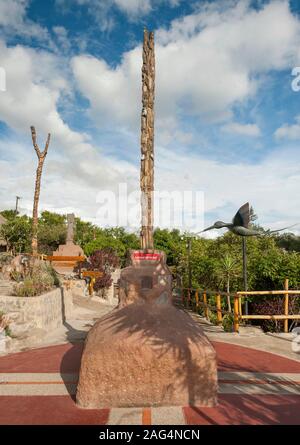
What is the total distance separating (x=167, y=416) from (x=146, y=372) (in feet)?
2.10

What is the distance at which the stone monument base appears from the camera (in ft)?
15.8

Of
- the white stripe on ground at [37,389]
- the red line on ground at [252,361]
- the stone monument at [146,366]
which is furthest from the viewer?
the red line on ground at [252,361]

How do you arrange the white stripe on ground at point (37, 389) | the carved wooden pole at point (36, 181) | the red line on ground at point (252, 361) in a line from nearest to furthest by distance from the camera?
the white stripe on ground at point (37, 389) → the red line on ground at point (252, 361) → the carved wooden pole at point (36, 181)

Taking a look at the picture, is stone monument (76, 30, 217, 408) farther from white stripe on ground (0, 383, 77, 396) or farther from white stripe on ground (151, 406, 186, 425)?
white stripe on ground (0, 383, 77, 396)

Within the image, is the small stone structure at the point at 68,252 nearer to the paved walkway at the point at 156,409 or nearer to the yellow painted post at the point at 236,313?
the yellow painted post at the point at 236,313

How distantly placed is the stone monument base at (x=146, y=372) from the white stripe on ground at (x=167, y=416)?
0.09 metres

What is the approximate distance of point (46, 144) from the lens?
14.2 meters

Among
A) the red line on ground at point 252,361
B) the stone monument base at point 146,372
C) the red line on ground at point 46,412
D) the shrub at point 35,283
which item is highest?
the shrub at point 35,283

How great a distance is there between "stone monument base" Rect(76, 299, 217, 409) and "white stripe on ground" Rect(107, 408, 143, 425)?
0.09 m

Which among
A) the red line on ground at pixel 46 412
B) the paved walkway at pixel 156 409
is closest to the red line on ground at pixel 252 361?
the paved walkway at pixel 156 409

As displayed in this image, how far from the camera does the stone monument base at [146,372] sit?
4.82 m

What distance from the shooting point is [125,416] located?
459 cm

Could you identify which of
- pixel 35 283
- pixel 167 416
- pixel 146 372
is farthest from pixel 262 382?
pixel 35 283
